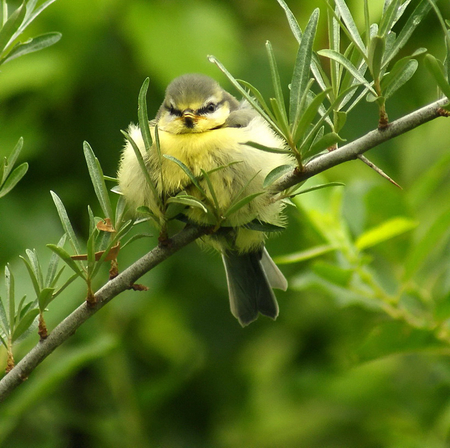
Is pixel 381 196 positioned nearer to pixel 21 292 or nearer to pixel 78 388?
pixel 21 292

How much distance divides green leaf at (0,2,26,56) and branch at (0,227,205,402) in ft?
1.88

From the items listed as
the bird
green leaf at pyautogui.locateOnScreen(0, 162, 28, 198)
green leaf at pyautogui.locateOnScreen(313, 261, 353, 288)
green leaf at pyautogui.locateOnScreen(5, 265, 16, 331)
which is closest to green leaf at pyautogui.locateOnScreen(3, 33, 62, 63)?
green leaf at pyautogui.locateOnScreen(0, 162, 28, 198)

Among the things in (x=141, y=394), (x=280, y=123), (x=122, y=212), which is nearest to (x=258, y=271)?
(x=141, y=394)

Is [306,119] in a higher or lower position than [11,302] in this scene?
higher

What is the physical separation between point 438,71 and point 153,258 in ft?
2.28

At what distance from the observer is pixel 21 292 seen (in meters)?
2.30

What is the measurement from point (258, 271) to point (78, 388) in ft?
3.59

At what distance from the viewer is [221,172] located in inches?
79.2

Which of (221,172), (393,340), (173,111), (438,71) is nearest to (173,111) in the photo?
(173,111)

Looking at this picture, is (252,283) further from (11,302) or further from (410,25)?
(410,25)

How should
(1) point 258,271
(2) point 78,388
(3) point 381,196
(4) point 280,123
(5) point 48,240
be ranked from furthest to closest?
(2) point 78,388, (5) point 48,240, (1) point 258,271, (3) point 381,196, (4) point 280,123

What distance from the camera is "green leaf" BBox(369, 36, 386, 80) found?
4.10ft

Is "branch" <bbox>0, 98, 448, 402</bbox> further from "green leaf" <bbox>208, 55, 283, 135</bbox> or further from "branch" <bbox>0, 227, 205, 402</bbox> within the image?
"green leaf" <bbox>208, 55, 283, 135</bbox>

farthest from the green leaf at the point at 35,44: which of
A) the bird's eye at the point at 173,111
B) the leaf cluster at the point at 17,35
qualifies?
the bird's eye at the point at 173,111
